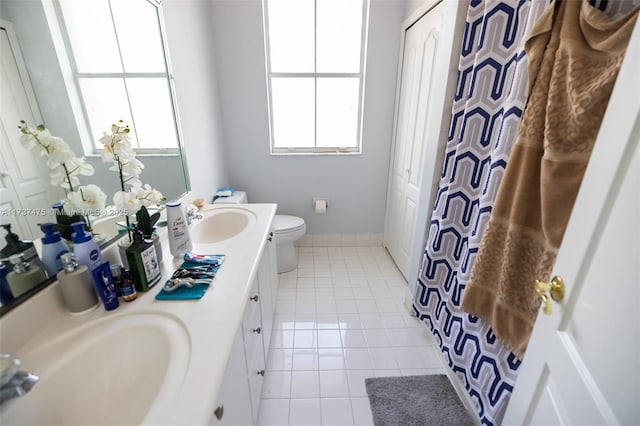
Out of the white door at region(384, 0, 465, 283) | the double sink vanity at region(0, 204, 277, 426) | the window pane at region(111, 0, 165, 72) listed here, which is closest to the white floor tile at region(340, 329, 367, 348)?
the white door at region(384, 0, 465, 283)

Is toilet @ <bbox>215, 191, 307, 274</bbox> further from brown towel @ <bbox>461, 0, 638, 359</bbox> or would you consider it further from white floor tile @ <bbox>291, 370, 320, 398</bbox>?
brown towel @ <bbox>461, 0, 638, 359</bbox>

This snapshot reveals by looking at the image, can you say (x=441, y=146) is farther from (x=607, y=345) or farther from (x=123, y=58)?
(x=123, y=58)

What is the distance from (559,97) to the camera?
838mm

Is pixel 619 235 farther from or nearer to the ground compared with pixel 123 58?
nearer to the ground

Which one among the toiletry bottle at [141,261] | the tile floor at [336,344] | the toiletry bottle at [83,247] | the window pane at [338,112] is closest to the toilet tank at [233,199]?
the tile floor at [336,344]

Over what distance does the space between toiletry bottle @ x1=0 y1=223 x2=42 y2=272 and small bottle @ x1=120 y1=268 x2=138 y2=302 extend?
0.20 metres

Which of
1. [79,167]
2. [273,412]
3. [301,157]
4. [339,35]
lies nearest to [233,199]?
[301,157]

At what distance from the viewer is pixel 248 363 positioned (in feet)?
3.38

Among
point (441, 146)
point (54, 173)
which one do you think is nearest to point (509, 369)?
point (441, 146)

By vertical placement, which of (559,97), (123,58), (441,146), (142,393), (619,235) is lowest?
(142,393)

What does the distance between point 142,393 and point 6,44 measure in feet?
3.09

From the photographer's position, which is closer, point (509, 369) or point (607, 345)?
point (607, 345)

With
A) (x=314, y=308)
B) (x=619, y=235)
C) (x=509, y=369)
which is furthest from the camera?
(x=314, y=308)

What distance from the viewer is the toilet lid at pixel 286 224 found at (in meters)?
2.34
